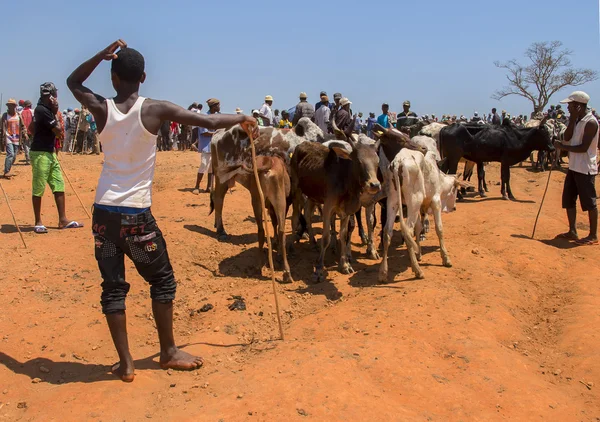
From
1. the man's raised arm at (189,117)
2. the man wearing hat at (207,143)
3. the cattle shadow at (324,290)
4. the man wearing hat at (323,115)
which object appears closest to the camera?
the man's raised arm at (189,117)

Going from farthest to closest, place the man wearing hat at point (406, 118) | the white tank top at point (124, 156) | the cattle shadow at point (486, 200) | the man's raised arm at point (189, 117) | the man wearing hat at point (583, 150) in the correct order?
the man wearing hat at point (406, 118) < the cattle shadow at point (486, 200) < the man wearing hat at point (583, 150) < the man's raised arm at point (189, 117) < the white tank top at point (124, 156)

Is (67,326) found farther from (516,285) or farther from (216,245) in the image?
(516,285)

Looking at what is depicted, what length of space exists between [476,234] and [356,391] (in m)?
6.63

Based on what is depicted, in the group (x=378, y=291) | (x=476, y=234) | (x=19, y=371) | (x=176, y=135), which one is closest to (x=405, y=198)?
(x=378, y=291)

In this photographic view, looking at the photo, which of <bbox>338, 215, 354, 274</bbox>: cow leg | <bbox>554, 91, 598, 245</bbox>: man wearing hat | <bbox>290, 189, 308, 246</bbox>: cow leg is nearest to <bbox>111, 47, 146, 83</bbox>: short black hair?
<bbox>338, 215, 354, 274</bbox>: cow leg

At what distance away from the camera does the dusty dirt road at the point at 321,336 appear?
14.9 feet

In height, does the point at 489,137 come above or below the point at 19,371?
above

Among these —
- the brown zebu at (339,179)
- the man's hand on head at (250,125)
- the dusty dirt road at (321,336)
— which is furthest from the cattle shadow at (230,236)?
the man's hand on head at (250,125)

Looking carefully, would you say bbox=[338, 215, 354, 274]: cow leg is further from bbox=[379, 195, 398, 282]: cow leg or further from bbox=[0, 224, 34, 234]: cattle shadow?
bbox=[0, 224, 34, 234]: cattle shadow

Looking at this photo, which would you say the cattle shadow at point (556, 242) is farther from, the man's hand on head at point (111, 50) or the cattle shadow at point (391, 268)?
the man's hand on head at point (111, 50)

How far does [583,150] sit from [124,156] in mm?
7989

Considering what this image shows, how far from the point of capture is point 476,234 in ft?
34.7

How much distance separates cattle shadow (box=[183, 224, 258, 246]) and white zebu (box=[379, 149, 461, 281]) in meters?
2.88

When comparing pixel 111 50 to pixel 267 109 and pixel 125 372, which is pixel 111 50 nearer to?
pixel 125 372
